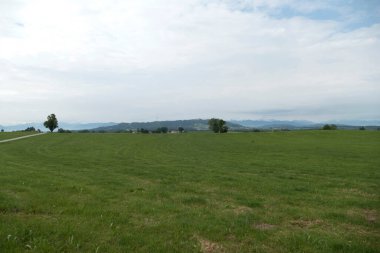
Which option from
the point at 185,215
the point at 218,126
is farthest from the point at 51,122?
the point at 185,215

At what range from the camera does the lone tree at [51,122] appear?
124 meters

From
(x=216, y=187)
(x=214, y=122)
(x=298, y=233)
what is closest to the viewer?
(x=298, y=233)

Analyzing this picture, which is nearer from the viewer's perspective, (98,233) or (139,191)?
(98,233)

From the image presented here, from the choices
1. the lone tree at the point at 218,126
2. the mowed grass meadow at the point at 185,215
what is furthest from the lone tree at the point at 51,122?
the mowed grass meadow at the point at 185,215

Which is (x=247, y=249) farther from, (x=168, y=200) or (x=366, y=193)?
(x=366, y=193)

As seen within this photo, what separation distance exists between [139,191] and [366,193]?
31.0 ft

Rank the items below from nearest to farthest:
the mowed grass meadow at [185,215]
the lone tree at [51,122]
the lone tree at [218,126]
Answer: the mowed grass meadow at [185,215], the lone tree at [51,122], the lone tree at [218,126]

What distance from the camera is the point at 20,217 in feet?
31.8

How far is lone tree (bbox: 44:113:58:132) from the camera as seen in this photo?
124 metres

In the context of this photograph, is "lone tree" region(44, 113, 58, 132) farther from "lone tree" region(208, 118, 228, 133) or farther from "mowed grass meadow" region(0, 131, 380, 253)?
"mowed grass meadow" region(0, 131, 380, 253)

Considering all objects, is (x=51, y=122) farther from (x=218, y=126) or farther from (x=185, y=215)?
(x=185, y=215)

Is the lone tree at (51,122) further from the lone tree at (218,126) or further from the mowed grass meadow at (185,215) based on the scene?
the mowed grass meadow at (185,215)

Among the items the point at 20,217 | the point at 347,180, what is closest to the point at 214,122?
the point at 347,180

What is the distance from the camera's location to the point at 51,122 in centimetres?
12388
